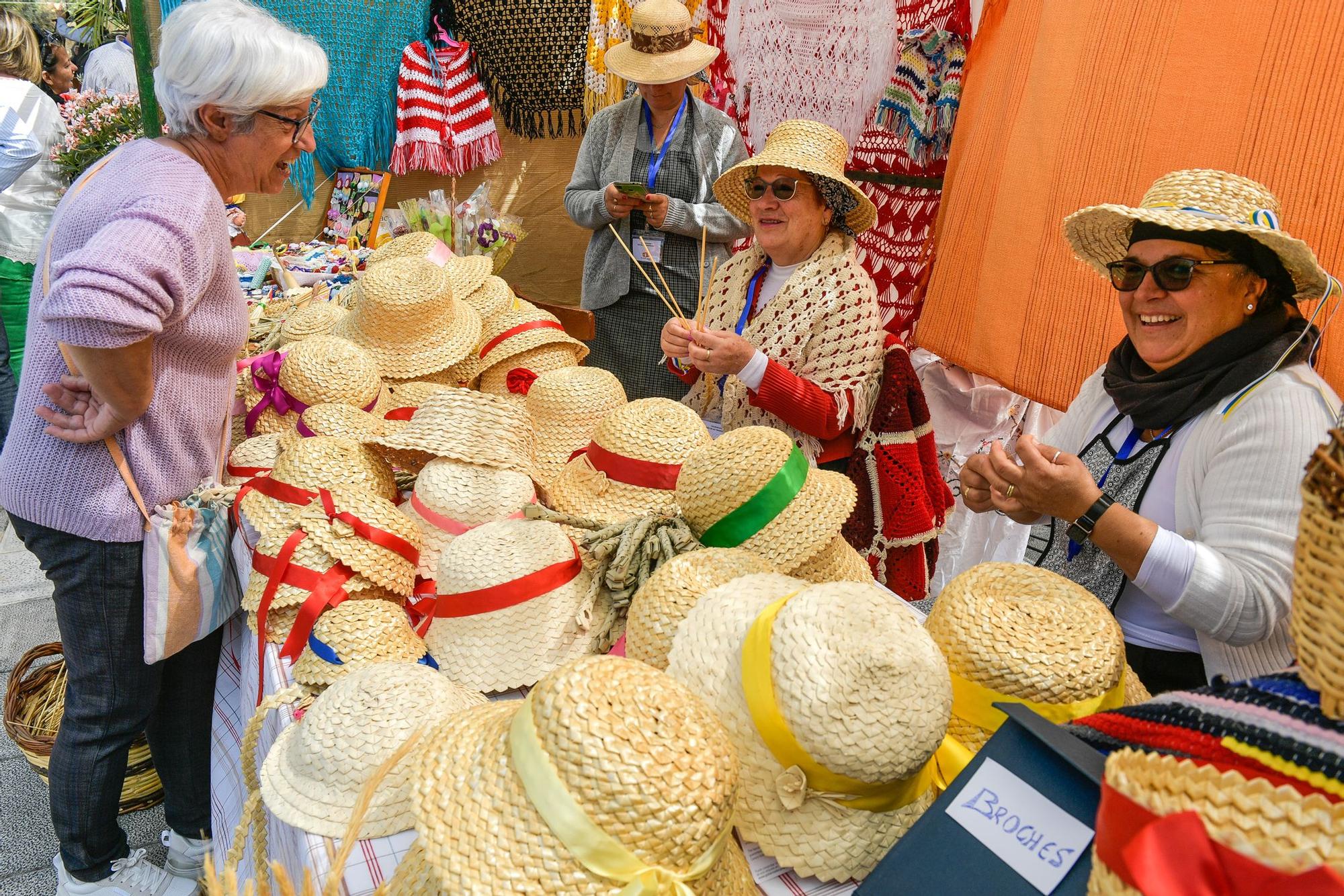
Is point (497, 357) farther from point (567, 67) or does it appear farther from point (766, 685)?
point (567, 67)

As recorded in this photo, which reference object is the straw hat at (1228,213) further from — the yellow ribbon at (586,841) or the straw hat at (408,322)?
the straw hat at (408,322)

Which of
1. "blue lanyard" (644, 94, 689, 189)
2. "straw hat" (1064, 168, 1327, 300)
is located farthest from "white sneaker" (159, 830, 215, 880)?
"blue lanyard" (644, 94, 689, 189)

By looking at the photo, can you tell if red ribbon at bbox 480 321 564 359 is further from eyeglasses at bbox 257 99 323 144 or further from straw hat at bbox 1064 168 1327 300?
straw hat at bbox 1064 168 1327 300

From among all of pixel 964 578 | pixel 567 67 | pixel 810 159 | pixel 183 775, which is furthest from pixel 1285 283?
pixel 567 67

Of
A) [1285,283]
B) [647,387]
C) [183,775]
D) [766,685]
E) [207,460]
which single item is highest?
[1285,283]

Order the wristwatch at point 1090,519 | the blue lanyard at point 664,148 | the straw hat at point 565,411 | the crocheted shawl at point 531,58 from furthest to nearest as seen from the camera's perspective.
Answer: the crocheted shawl at point 531,58
the blue lanyard at point 664,148
the straw hat at point 565,411
the wristwatch at point 1090,519

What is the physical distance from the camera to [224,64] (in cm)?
171

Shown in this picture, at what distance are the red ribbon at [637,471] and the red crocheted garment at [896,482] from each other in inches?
38.7

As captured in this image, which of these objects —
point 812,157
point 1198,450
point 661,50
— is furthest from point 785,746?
point 661,50

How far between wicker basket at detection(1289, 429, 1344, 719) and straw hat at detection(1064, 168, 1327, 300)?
3.28 feet

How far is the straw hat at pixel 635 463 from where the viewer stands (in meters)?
1.69

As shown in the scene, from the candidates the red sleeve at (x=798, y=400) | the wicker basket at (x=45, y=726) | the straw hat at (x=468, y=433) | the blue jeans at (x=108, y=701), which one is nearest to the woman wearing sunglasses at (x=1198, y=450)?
the red sleeve at (x=798, y=400)

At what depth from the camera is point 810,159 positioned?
2.37 metres

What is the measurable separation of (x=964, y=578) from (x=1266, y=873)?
1.96 feet
